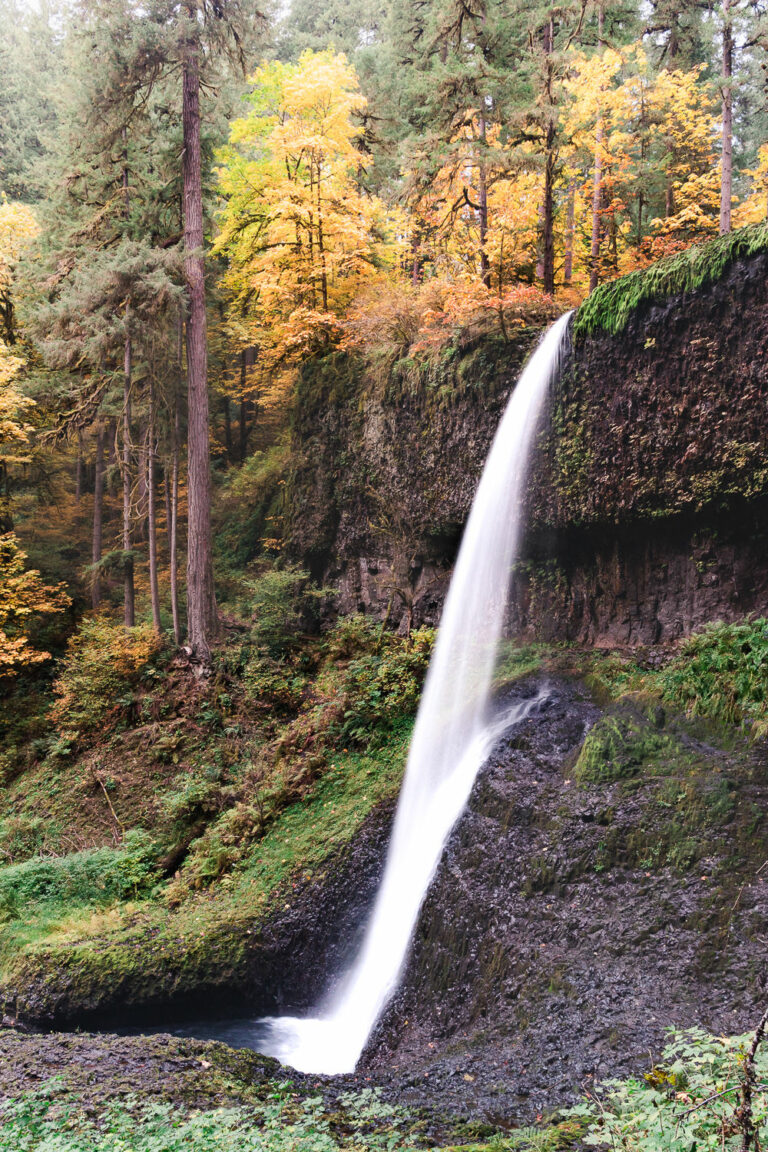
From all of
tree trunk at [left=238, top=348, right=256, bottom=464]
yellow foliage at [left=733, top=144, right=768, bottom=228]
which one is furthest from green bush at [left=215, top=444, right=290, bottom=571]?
yellow foliage at [left=733, top=144, right=768, bottom=228]

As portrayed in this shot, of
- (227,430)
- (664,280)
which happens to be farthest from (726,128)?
(227,430)

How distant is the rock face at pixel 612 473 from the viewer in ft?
26.9

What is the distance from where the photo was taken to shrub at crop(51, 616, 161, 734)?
43.4 ft

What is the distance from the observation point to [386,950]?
6.99 meters

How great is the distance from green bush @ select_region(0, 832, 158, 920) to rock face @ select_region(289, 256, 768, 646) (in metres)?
5.81

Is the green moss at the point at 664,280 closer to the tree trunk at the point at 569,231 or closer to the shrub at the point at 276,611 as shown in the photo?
the shrub at the point at 276,611

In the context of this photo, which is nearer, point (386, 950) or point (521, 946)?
point (521, 946)

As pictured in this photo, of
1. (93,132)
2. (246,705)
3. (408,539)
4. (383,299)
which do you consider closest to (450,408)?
(408,539)

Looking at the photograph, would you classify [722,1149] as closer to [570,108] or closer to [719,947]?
[719,947]

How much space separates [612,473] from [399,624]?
193 inches

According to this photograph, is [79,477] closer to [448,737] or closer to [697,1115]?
[448,737]

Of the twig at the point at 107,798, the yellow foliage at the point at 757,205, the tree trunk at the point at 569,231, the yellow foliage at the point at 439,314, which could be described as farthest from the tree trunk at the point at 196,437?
the yellow foliage at the point at 757,205

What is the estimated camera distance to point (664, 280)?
8.68 meters

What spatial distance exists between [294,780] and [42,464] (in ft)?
40.2
